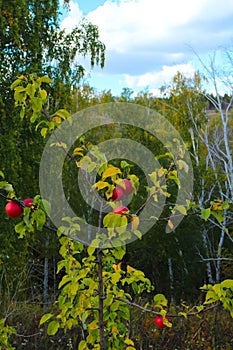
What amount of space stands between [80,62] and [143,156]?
9.36ft

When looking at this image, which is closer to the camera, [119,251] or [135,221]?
[135,221]

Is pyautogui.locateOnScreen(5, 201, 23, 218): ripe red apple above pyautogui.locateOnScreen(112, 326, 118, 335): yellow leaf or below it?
above

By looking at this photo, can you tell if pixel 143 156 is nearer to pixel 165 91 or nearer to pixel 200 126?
pixel 200 126

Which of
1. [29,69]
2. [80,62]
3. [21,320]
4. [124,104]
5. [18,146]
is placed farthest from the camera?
[124,104]

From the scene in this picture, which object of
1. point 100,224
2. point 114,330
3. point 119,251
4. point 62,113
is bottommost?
point 114,330

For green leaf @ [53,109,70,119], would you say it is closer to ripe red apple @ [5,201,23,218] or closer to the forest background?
ripe red apple @ [5,201,23,218]

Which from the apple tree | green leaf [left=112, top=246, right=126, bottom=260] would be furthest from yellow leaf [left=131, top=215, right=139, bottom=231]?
green leaf [left=112, top=246, right=126, bottom=260]

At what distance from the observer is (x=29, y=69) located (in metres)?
7.62

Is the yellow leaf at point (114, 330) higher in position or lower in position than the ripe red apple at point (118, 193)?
lower

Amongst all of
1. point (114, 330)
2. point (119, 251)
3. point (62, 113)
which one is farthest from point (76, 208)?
point (62, 113)

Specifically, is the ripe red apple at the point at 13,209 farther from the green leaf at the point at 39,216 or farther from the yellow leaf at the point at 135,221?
the yellow leaf at the point at 135,221

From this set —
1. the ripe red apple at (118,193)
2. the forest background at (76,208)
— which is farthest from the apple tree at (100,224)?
the forest background at (76,208)

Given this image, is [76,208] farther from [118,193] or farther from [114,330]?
[118,193]

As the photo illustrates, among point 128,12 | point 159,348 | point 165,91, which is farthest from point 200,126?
point 159,348
